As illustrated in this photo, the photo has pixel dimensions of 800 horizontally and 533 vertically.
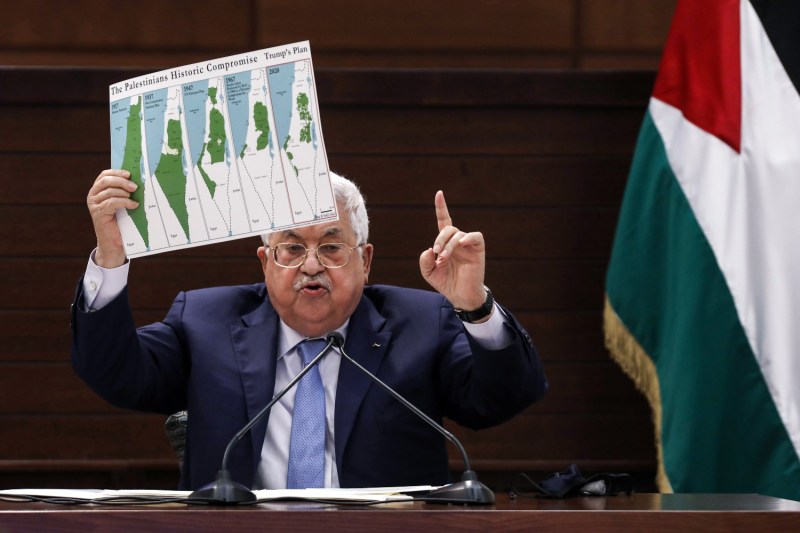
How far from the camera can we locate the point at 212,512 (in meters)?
1.69

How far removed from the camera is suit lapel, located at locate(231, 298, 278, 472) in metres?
2.63

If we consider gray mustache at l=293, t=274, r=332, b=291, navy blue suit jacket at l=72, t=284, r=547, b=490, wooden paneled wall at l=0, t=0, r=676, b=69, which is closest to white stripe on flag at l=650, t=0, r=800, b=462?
wooden paneled wall at l=0, t=0, r=676, b=69

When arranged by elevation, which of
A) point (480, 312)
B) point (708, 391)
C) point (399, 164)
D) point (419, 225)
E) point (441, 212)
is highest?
point (399, 164)

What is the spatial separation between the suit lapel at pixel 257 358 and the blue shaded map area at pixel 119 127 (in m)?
0.58

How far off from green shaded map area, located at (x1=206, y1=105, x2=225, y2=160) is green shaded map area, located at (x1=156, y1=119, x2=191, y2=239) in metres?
0.06

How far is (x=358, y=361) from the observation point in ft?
8.92

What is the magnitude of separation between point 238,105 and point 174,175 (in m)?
0.20

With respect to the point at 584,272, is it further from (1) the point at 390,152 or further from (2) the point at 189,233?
(2) the point at 189,233

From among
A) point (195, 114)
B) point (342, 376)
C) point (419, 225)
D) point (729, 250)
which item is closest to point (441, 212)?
point (342, 376)

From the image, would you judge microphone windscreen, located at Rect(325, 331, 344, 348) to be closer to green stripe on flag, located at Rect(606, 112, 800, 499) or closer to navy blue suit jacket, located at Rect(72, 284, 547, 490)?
navy blue suit jacket, located at Rect(72, 284, 547, 490)

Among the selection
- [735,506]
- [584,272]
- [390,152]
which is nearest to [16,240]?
[390,152]

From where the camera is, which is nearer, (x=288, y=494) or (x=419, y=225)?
(x=288, y=494)
